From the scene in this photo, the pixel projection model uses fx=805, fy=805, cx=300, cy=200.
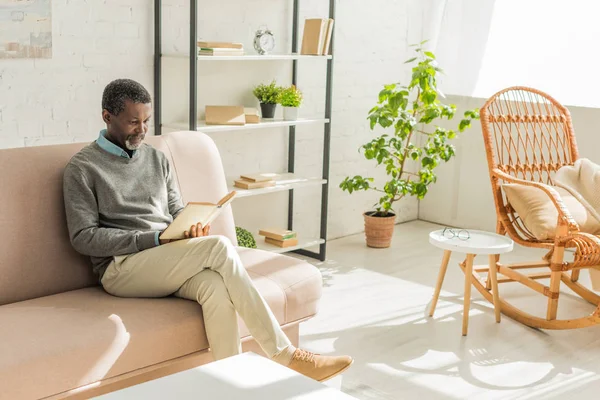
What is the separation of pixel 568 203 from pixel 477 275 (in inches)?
25.2

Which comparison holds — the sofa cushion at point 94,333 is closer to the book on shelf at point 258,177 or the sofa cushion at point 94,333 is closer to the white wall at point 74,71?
the white wall at point 74,71

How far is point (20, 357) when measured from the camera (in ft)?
7.16

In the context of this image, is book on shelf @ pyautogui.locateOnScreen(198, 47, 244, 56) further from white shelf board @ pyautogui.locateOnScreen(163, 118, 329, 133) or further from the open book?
the open book

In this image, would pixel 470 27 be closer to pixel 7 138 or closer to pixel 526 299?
pixel 526 299

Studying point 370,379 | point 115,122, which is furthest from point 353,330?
point 115,122

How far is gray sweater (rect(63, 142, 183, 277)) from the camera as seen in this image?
2664 mm

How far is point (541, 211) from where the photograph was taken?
3.72 metres

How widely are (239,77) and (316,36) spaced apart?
0.48m

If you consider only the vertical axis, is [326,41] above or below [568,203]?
above

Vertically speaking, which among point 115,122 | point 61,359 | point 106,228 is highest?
point 115,122

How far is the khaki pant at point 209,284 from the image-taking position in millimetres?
2590

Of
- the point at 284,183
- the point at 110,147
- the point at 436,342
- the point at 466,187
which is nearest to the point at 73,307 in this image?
the point at 110,147

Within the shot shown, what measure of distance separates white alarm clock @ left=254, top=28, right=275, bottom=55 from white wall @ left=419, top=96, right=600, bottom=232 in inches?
70.9

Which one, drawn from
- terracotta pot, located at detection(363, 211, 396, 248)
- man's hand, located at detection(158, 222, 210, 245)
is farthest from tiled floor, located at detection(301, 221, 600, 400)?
man's hand, located at detection(158, 222, 210, 245)
